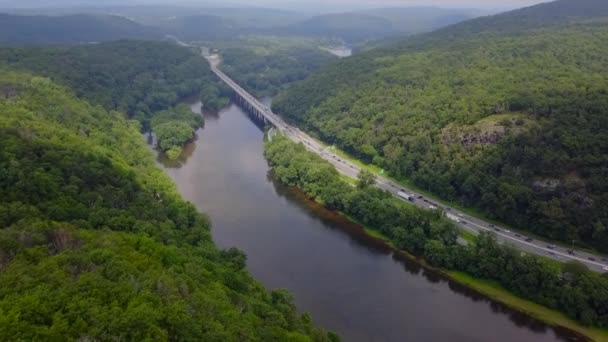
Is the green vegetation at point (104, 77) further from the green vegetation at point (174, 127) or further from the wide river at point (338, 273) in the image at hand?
the wide river at point (338, 273)

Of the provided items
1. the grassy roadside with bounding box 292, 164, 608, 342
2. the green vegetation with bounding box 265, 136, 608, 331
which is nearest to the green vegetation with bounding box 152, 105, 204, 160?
the green vegetation with bounding box 265, 136, 608, 331

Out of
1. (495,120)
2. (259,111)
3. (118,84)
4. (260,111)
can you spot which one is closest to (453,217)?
(495,120)

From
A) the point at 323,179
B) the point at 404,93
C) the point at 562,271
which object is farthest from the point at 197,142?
the point at 562,271

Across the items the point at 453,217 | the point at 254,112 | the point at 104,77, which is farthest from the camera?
the point at 254,112

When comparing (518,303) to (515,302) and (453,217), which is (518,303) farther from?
(453,217)

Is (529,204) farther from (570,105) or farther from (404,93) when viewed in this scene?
(404,93)

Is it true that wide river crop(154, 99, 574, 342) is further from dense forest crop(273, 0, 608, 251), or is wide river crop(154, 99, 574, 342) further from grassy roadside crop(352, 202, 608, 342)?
dense forest crop(273, 0, 608, 251)

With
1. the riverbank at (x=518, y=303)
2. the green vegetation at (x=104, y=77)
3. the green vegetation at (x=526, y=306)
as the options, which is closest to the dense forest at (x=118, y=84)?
the green vegetation at (x=104, y=77)
